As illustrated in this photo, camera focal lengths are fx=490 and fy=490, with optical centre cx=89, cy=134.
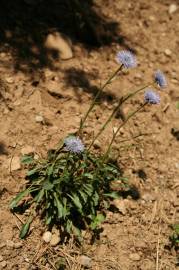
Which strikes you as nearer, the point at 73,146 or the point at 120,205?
the point at 73,146

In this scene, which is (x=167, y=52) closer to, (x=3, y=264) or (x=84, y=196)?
(x=84, y=196)

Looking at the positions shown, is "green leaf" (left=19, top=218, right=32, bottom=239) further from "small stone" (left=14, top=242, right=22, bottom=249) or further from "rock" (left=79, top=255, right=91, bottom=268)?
"rock" (left=79, top=255, right=91, bottom=268)

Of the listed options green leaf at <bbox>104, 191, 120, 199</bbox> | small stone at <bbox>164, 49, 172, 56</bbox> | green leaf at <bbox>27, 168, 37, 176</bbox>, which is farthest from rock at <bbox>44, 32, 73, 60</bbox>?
green leaf at <bbox>104, 191, 120, 199</bbox>

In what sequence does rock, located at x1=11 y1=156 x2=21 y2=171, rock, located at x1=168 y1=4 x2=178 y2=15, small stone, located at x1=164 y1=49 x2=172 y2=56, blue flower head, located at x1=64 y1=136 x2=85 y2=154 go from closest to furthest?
blue flower head, located at x1=64 y1=136 x2=85 y2=154 → rock, located at x1=11 y1=156 x2=21 y2=171 → small stone, located at x1=164 y1=49 x2=172 y2=56 → rock, located at x1=168 y1=4 x2=178 y2=15

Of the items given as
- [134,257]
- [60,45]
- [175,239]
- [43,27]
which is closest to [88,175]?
[134,257]

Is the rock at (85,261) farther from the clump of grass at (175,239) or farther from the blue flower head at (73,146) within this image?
the blue flower head at (73,146)

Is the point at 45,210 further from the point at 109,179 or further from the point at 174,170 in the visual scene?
the point at 174,170

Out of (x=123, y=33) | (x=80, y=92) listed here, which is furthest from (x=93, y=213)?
(x=123, y=33)

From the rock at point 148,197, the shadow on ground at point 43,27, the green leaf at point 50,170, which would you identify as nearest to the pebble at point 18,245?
the green leaf at point 50,170
